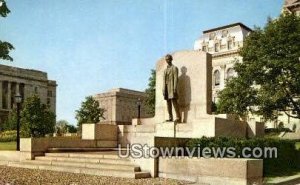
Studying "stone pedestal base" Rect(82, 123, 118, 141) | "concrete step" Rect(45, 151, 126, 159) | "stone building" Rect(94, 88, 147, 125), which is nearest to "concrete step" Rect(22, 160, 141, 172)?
"concrete step" Rect(45, 151, 126, 159)

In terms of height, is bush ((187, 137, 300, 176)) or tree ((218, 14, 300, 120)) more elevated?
tree ((218, 14, 300, 120))

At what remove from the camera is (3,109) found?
111 meters

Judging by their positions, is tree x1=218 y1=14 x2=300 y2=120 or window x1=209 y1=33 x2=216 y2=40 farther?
window x1=209 y1=33 x2=216 y2=40

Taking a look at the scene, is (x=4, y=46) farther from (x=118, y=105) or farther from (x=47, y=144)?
(x=118, y=105)

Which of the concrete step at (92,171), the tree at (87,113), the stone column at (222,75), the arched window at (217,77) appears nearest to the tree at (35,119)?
the tree at (87,113)

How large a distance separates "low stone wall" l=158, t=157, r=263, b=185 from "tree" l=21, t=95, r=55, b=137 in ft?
180

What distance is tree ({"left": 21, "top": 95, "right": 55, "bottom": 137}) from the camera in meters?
64.9

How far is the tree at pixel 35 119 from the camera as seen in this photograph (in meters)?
64.9

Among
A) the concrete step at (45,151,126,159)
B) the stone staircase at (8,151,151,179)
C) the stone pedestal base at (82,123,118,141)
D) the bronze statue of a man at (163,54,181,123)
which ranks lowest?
the stone staircase at (8,151,151,179)

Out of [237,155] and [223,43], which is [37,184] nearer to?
[237,155]

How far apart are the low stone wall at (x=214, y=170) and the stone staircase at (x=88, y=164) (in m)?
0.88

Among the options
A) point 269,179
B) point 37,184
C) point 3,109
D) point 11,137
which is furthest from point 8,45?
point 3,109

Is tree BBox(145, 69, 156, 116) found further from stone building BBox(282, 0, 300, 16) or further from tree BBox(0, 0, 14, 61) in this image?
tree BBox(0, 0, 14, 61)

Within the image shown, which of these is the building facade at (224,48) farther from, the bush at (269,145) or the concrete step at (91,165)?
the concrete step at (91,165)
